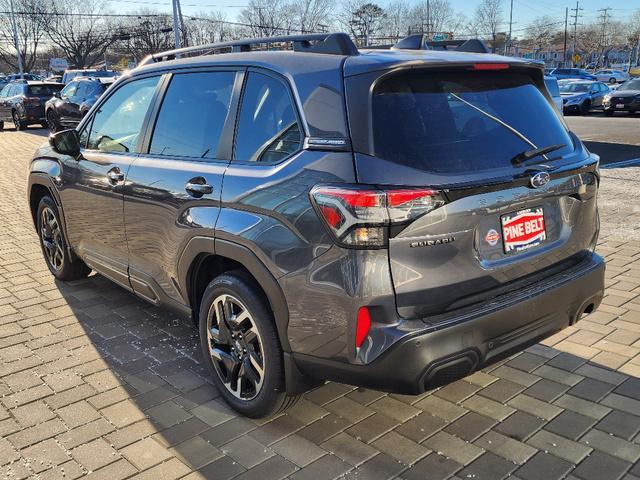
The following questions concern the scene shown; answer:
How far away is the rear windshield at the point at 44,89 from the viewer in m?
21.9

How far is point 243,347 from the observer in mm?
3119

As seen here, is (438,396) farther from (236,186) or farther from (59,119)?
(59,119)

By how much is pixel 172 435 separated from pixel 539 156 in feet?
7.39

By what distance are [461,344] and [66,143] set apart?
3.34 m

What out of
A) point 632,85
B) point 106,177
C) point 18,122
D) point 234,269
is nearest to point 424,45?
point 234,269

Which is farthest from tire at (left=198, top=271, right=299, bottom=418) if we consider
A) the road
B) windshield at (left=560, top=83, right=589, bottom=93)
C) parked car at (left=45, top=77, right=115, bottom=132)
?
windshield at (left=560, top=83, right=589, bottom=93)

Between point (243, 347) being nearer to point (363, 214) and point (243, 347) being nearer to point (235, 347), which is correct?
point (235, 347)

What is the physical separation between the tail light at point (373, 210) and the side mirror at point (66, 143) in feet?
9.33

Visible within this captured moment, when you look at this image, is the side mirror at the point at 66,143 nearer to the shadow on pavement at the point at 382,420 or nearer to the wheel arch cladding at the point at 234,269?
the shadow on pavement at the point at 382,420

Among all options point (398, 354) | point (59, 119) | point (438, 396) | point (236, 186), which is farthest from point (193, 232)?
point (59, 119)

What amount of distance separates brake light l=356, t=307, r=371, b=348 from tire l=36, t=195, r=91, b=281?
3393 millimetres

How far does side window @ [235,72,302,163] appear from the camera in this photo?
9.21 feet

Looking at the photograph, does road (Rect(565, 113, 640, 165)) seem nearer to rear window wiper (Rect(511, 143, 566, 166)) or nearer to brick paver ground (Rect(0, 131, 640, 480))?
brick paver ground (Rect(0, 131, 640, 480))

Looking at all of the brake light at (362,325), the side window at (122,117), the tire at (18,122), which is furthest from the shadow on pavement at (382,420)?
the tire at (18,122)
